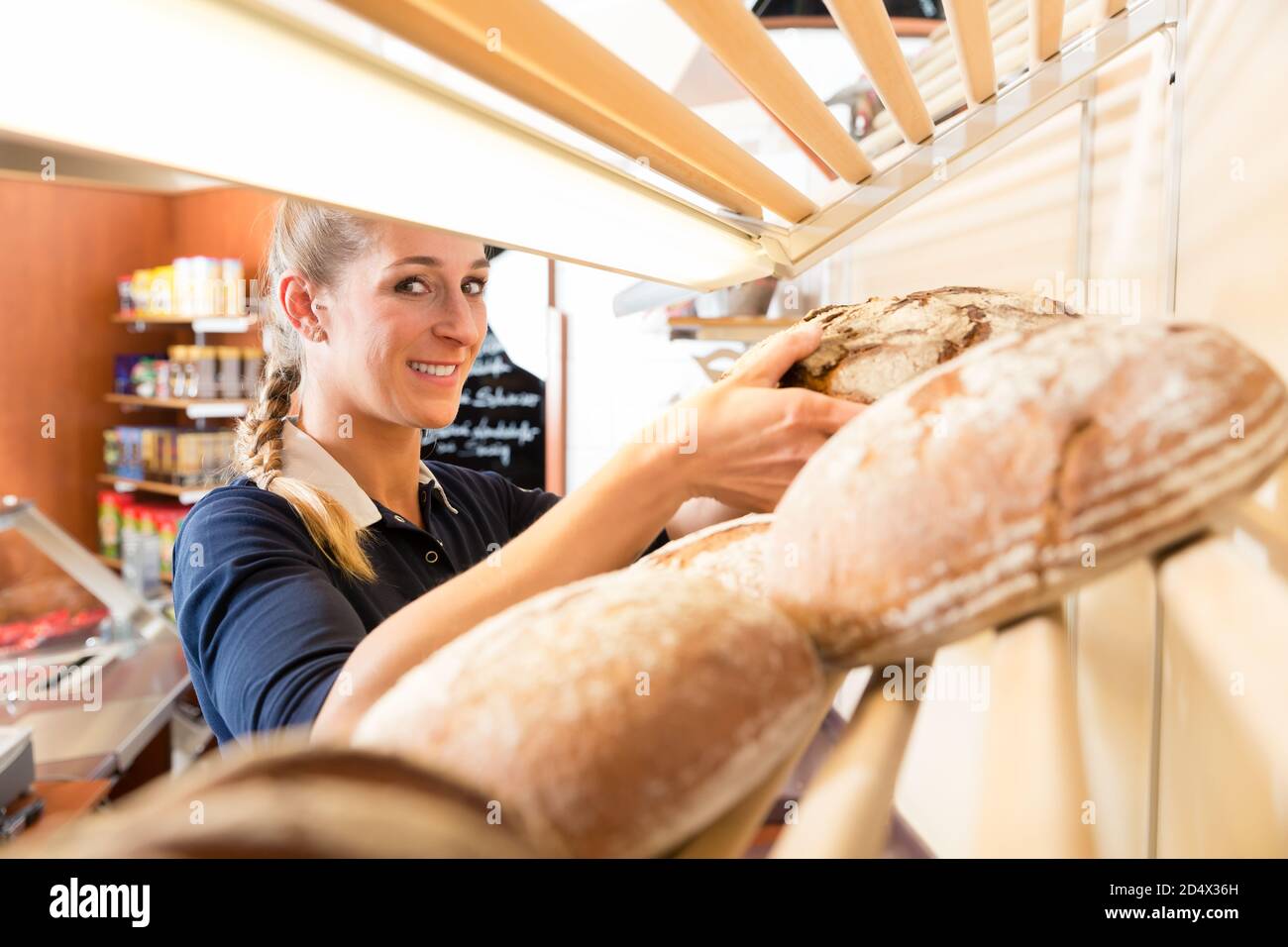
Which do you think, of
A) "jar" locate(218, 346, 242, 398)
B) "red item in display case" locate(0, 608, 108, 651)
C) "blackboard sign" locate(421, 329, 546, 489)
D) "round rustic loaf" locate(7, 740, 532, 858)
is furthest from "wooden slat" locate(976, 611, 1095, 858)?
"jar" locate(218, 346, 242, 398)

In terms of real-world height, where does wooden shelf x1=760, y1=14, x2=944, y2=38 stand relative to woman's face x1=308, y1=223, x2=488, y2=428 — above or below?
above

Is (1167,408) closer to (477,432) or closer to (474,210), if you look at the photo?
(474,210)

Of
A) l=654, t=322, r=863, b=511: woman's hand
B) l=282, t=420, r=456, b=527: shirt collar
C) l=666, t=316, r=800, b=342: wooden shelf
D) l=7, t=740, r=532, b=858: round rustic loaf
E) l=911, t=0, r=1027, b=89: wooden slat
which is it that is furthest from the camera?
l=666, t=316, r=800, b=342: wooden shelf

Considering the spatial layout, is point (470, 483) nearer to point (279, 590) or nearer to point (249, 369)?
point (279, 590)

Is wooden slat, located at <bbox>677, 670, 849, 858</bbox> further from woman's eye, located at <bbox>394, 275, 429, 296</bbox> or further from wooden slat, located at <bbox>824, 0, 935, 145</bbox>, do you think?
woman's eye, located at <bbox>394, 275, 429, 296</bbox>

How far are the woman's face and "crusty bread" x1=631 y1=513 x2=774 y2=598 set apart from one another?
832 millimetres

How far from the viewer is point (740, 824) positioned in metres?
0.29

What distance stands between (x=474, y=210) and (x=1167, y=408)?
1.07 feet

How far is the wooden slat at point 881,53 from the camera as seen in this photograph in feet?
1.45

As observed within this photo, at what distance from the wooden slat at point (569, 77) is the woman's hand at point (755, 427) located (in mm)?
140

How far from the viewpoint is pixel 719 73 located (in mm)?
3502

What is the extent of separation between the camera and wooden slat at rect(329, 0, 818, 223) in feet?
1.02

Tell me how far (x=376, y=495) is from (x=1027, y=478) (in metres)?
1.21

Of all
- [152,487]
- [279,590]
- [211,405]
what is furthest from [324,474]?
[152,487]
